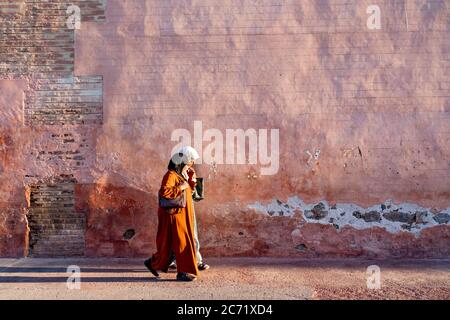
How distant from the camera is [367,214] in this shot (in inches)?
243

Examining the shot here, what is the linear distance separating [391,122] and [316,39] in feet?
4.90

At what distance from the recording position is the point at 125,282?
5.13 meters

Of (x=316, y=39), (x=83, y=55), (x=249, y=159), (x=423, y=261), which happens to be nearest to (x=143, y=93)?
(x=83, y=55)

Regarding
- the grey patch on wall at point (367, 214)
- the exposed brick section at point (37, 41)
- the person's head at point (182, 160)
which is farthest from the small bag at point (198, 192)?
the exposed brick section at point (37, 41)

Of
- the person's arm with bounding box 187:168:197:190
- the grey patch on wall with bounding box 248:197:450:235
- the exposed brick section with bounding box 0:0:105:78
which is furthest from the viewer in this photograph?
the exposed brick section with bounding box 0:0:105:78

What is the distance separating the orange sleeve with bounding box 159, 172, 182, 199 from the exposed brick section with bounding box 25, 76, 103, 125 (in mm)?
1782

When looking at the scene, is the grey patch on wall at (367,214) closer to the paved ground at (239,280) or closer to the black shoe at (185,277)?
the paved ground at (239,280)

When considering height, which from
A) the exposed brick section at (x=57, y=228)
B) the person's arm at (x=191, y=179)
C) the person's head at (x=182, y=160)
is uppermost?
the person's head at (x=182, y=160)

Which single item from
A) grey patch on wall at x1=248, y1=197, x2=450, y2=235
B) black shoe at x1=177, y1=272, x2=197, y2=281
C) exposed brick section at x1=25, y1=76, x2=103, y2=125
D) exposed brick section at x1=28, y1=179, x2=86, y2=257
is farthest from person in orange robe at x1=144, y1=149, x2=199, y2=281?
exposed brick section at x1=25, y1=76, x2=103, y2=125

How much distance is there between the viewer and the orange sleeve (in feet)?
16.8

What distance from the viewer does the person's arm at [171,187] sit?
511cm

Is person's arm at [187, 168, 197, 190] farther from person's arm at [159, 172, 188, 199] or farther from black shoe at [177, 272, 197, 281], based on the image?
black shoe at [177, 272, 197, 281]

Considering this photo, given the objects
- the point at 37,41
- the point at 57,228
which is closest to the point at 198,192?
the point at 57,228

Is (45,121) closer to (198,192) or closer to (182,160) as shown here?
(182,160)
